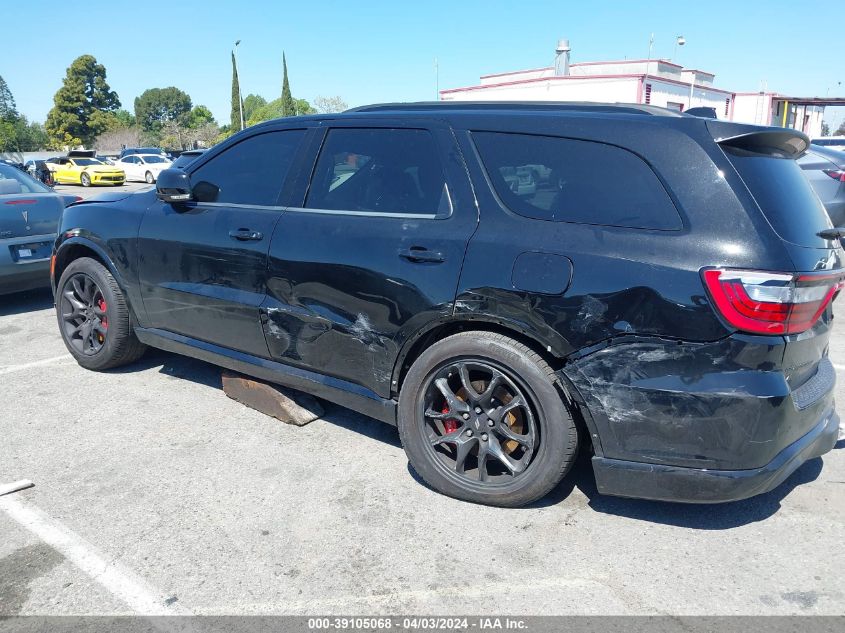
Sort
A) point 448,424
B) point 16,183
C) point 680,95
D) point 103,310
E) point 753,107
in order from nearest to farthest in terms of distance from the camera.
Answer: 1. point 448,424
2. point 103,310
3. point 16,183
4. point 680,95
5. point 753,107

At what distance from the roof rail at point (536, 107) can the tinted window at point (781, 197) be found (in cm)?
40

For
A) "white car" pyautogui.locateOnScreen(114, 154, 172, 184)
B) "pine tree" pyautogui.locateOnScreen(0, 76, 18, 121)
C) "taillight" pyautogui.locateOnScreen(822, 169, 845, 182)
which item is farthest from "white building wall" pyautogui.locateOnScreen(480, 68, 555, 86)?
"pine tree" pyautogui.locateOnScreen(0, 76, 18, 121)

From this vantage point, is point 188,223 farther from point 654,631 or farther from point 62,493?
point 654,631

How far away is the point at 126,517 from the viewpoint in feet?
9.72

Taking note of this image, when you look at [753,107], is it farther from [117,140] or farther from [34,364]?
[117,140]

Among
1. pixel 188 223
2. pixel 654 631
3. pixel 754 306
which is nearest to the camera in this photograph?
pixel 654 631

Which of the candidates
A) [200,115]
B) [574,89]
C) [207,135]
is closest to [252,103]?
[200,115]

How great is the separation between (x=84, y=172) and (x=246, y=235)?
32755mm

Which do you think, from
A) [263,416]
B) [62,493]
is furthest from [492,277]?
[62,493]

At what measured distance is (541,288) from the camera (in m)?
2.71

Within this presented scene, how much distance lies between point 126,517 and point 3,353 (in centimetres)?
332

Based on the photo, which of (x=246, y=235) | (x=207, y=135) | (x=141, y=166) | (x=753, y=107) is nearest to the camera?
(x=246, y=235)

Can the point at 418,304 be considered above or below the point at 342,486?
above

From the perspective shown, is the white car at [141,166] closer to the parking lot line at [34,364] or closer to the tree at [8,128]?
the parking lot line at [34,364]
